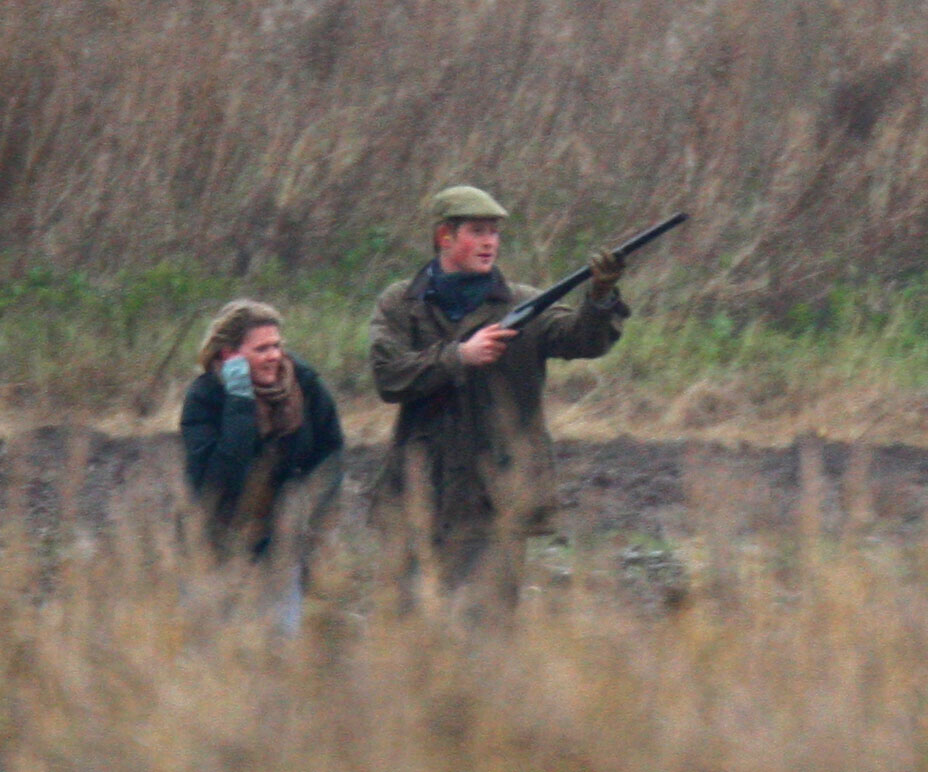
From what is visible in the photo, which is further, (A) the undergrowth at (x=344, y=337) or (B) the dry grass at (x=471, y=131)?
(B) the dry grass at (x=471, y=131)

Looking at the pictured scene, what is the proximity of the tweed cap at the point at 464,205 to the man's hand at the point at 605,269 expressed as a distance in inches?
13.9

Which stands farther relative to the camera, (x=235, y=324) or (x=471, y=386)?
(x=471, y=386)

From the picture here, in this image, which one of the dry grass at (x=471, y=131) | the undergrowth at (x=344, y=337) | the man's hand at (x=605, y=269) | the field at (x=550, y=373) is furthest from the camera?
the dry grass at (x=471, y=131)

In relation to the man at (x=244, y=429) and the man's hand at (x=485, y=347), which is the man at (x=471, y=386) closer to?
the man's hand at (x=485, y=347)

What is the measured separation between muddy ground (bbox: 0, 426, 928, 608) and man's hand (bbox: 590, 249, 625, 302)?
1.77ft

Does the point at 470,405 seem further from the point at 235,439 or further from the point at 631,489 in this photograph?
the point at 631,489

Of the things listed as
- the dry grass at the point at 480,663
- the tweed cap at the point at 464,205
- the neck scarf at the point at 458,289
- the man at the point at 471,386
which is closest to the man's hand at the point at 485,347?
the man at the point at 471,386

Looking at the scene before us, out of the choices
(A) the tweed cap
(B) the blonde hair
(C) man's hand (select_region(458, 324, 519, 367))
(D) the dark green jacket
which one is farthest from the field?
(A) the tweed cap

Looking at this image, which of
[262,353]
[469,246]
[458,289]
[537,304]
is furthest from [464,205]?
[262,353]

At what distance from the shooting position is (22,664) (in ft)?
15.8

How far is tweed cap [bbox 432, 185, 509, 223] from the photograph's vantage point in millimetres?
5395

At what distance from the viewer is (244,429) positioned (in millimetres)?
5223

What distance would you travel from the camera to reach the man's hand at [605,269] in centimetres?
515

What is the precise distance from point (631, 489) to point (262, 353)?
3.97 meters
